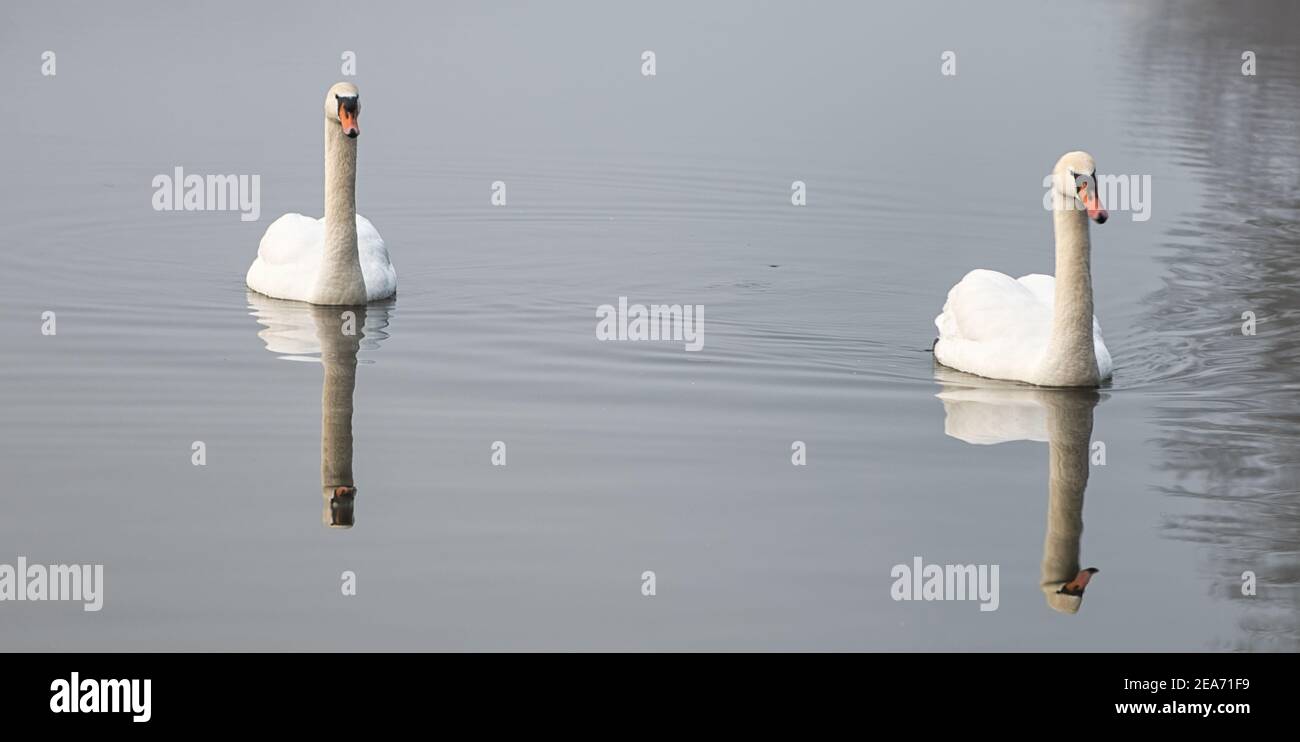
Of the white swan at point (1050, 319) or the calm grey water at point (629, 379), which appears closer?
the calm grey water at point (629, 379)

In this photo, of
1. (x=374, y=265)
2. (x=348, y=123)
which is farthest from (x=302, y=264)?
(x=348, y=123)

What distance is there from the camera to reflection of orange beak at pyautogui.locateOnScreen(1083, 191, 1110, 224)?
1279cm

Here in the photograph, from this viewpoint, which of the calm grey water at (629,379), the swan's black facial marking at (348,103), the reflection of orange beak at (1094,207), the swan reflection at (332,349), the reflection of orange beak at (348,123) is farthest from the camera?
the swan's black facial marking at (348,103)

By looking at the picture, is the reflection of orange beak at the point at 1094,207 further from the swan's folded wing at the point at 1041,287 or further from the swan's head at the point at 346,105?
the swan's head at the point at 346,105

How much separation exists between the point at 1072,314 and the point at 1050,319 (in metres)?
0.73

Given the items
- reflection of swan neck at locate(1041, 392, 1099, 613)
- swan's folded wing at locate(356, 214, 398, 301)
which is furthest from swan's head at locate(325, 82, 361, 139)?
reflection of swan neck at locate(1041, 392, 1099, 613)

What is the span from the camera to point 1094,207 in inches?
513

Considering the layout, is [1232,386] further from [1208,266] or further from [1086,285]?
[1208,266]

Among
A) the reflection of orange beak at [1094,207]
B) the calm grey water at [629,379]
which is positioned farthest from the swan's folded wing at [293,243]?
the reflection of orange beak at [1094,207]

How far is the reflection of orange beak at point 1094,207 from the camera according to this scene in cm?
1279

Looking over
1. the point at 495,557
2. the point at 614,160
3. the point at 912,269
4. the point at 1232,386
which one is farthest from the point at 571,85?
the point at 495,557

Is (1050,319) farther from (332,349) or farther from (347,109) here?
(347,109)

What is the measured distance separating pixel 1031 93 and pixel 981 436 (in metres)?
19.0

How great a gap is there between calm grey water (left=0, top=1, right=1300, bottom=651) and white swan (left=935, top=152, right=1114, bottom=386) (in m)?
0.22
